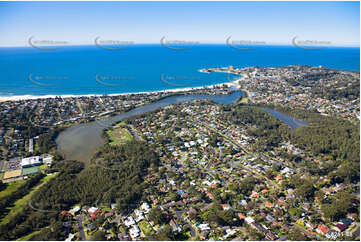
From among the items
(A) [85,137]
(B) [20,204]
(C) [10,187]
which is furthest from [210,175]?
(A) [85,137]

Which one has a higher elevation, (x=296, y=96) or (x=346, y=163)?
(x=296, y=96)

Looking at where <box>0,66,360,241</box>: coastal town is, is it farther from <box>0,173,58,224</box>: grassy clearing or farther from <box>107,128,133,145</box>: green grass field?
<box>0,173,58,224</box>: grassy clearing

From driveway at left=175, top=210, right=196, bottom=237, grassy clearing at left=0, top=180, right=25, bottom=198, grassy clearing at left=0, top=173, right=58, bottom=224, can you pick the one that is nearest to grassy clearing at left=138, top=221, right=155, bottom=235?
driveway at left=175, top=210, right=196, bottom=237

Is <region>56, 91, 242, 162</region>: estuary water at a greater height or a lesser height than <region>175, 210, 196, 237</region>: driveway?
greater

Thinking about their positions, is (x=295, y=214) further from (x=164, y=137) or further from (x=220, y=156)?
(x=164, y=137)

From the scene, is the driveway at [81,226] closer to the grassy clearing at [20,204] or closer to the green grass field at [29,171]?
the grassy clearing at [20,204]

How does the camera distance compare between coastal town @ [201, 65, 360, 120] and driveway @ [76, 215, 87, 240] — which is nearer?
driveway @ [76, 215, 87, 240]

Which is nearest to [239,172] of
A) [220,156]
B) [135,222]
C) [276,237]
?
[220,156]
